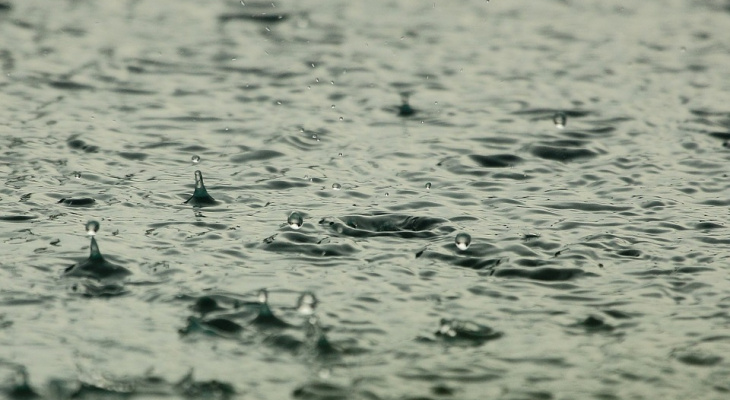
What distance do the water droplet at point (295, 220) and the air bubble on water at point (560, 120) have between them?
2765mm

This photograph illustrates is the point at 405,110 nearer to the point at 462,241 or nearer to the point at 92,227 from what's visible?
the point at 462,241

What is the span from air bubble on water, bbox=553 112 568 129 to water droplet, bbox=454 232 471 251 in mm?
2590

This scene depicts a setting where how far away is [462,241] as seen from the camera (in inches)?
240

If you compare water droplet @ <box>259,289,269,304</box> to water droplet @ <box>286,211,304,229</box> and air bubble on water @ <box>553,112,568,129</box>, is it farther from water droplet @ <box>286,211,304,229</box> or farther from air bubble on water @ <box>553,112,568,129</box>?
air bubble on water @ <box>553,112,568,129</box>

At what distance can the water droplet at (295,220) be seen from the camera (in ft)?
20.9

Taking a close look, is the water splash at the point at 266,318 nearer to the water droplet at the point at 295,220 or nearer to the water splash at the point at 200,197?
the water droplet at the point at 295,220

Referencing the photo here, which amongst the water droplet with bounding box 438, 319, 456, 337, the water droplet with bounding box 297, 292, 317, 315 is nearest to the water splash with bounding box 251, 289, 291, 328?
the water droplet with bounding box 297, 292, 317, 315

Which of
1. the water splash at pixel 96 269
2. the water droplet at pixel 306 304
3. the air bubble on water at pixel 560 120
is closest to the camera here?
the water droplet at pixel 306 304

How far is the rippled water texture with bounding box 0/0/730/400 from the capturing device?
4816 mm

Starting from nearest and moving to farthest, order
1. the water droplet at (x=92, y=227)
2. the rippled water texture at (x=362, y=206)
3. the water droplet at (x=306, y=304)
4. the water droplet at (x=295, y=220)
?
the rippled water texture at (x=362, y=206), the water droplet at (x=306, y=304), the water droplet at (x=92, y=227), the water droplet at (x=295, y=220)

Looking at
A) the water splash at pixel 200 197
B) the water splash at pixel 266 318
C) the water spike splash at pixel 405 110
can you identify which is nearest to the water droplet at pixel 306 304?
the water splash at pixel 266 318

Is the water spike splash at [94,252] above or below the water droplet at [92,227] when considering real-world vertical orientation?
below

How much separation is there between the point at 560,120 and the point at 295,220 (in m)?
2.95

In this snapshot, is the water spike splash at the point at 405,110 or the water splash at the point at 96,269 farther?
the water spike splash at the point at 405,110
